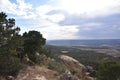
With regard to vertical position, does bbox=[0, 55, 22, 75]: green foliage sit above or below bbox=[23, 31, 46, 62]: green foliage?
below

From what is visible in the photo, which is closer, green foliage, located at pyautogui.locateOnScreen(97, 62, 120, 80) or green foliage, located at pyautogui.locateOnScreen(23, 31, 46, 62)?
green foliage, located at pyautogui.locateOnScreen(23, 31, 46, 62)

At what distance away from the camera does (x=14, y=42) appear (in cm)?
4831

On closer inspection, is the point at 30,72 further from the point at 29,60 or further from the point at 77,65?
the point at 77,65

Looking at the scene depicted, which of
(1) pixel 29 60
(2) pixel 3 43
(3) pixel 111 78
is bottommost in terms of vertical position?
(3) pixel 111 78

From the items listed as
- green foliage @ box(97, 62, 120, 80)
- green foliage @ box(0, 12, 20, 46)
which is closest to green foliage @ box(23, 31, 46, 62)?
green foliage @ box(0, 12, 20, 46)

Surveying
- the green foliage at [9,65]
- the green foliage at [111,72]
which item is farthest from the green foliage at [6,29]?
the green foliage at [111,72]

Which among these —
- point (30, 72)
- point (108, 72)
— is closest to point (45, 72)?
point (30, 72)

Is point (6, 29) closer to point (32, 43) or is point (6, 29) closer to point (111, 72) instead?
point (32, 43)

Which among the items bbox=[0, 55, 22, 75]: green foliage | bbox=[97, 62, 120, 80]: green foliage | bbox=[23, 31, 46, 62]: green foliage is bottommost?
bbox=[97, 62, 120, 80]: green foliage

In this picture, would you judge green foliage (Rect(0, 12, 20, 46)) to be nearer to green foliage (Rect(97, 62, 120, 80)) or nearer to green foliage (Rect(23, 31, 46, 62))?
green foliage (Rect(23, 31, 46, 62))

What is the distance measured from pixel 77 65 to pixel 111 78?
1466 cm

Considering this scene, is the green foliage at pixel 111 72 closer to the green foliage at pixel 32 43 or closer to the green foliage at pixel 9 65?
the green foliage at pixel 32 43

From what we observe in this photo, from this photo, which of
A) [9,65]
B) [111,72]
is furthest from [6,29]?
[111,72]

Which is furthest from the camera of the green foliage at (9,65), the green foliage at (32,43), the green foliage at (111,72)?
the green foliage at (111,72)
